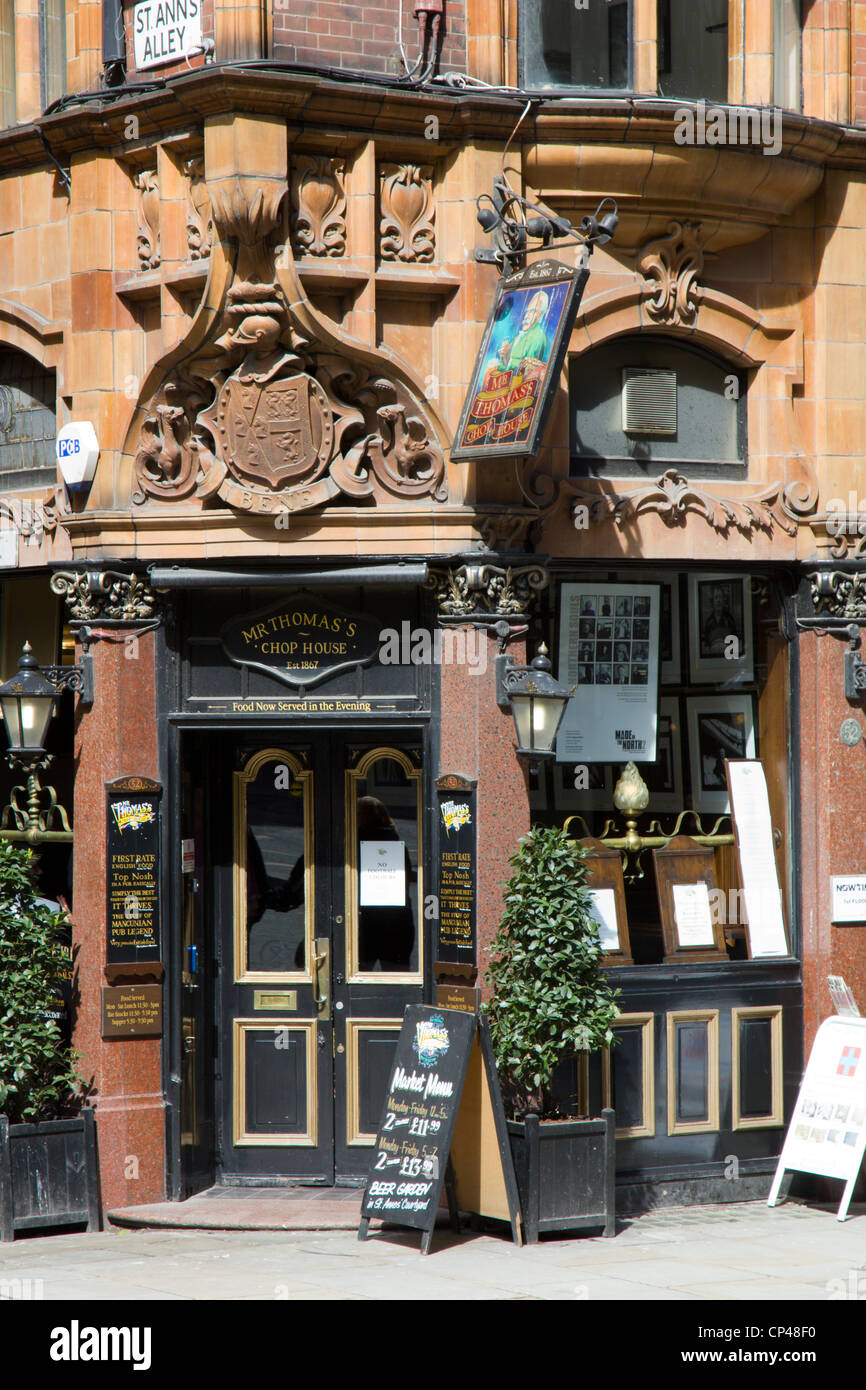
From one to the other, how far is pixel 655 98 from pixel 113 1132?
7.23 metres

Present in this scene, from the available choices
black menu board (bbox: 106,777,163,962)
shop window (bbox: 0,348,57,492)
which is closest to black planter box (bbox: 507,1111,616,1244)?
black menu board (bbox: 106,777,163,962)

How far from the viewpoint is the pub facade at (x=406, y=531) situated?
10.7 meters

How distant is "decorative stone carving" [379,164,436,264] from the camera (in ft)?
35.2

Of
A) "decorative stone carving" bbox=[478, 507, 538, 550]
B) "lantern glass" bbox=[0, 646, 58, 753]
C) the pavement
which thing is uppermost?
"decorative stone carving" bbox=[478, 507, 538, 550]

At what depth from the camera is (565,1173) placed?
10.1 meters

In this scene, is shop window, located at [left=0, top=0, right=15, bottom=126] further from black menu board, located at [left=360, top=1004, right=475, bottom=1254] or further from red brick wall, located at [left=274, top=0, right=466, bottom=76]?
black menu board, located at [left=360, top=1004, right=475, bottom=1254]

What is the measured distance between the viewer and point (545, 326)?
33.1 feet

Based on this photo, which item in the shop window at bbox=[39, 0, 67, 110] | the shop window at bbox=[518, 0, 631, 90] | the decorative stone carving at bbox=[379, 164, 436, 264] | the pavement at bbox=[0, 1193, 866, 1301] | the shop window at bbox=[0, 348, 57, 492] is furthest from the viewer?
the shop window at bbox=[0, 348, 57, 492]

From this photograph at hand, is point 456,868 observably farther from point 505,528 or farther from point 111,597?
point 111,597

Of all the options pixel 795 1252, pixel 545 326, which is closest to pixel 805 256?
pixel 545 326

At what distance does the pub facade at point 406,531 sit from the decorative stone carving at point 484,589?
0.03 m

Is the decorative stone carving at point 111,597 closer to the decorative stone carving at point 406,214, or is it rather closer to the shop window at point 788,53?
the decorative stone carving at point 406,214

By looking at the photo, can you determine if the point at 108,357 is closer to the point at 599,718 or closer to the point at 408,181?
the point at 408,181

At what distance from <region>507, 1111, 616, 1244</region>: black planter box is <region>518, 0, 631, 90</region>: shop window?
21.0 ft
